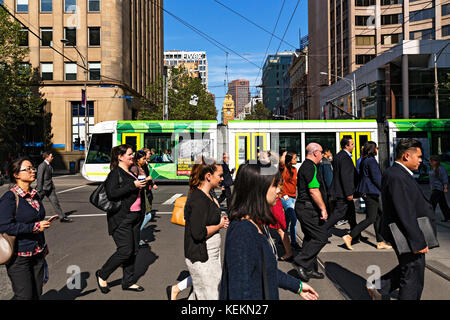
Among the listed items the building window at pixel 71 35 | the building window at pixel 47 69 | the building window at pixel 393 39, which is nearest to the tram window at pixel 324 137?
the building window at pixel 71 35

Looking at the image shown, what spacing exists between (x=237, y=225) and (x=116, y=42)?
127 feet

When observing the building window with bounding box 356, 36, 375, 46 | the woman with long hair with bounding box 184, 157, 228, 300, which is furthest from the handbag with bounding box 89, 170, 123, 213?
the building window with bounding box 356, 36, 375, 46

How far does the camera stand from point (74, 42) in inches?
1471

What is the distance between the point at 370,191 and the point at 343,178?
0.78m

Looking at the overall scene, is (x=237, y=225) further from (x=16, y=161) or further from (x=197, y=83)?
(x=197, y=83)

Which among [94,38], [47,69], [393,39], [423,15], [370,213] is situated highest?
[423,15]

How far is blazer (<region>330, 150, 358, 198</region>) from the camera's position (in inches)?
264

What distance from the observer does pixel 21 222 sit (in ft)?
11.7

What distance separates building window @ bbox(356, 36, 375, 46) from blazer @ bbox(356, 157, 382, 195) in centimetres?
5494

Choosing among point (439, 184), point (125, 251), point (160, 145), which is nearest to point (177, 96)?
point (160, 145)

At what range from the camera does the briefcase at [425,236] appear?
3.68 m

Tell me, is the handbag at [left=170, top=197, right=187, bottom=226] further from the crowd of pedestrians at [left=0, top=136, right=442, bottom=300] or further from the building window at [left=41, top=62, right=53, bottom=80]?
the building window at [left=41, top=62, right=53, bottom=80]

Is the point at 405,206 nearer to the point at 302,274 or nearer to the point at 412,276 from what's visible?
the point at 412,276

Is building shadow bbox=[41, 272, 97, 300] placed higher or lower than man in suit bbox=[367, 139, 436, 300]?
lower
